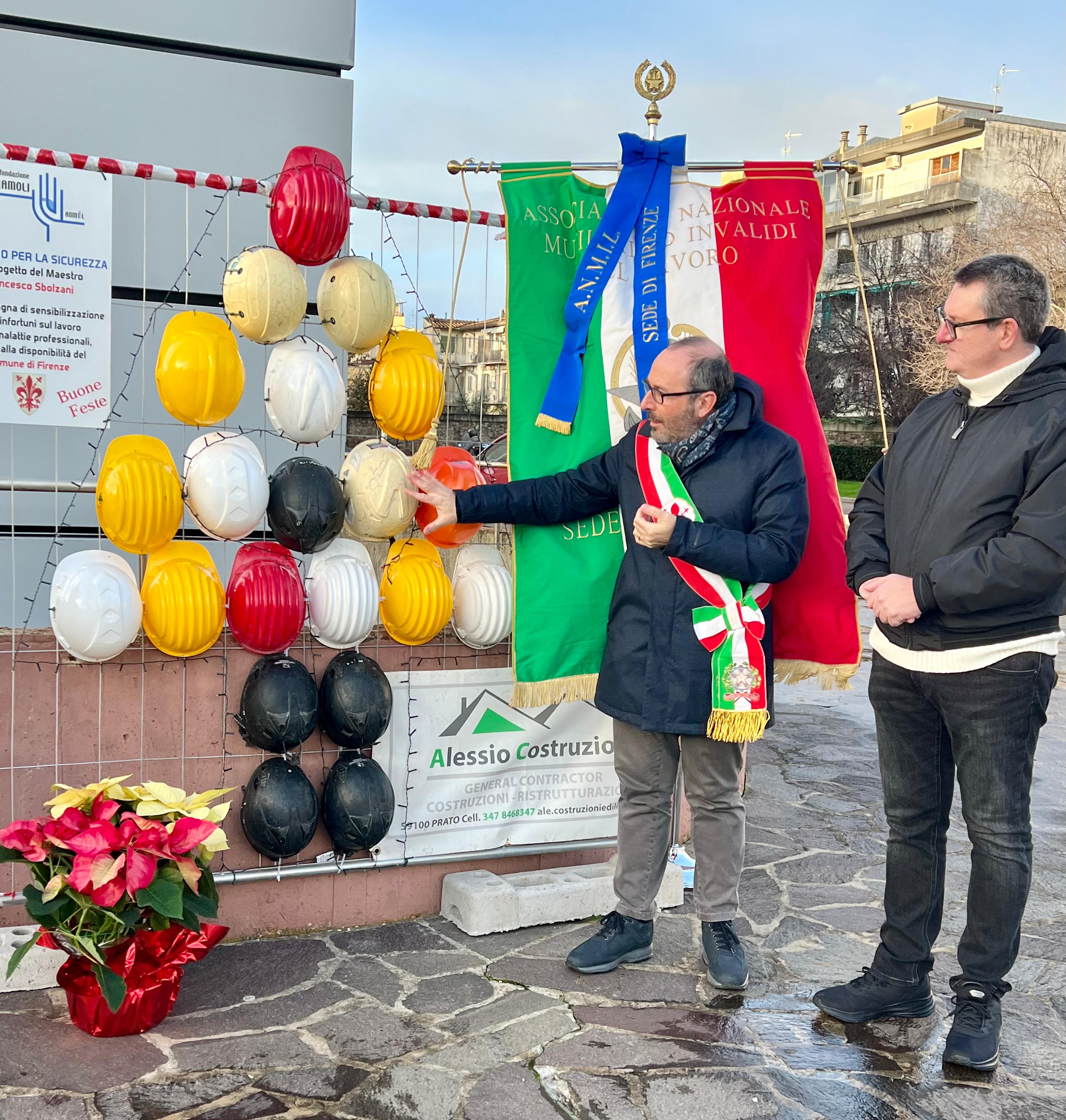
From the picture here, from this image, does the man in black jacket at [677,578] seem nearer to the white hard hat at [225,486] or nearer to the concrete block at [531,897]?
the concrete block at [531,897]

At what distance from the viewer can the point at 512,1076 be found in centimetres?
317

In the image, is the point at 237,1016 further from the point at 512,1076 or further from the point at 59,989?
the point at 512,1076

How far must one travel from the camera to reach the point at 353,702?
155 inches

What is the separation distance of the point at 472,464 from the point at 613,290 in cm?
81

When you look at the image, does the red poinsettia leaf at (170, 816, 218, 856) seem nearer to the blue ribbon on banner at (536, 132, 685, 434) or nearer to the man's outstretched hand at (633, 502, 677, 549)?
the man's outstretched hand at (633, 502, 677, 549)

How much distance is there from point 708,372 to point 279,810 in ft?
6.39

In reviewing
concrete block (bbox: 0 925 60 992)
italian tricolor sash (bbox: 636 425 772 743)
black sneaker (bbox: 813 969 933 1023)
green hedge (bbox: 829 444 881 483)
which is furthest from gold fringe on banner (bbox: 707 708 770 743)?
green hedge (bbox: 829 444 881 483)

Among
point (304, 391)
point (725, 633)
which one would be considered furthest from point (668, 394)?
point (304, 391)

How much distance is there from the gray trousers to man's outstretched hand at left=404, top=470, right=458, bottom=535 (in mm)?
872

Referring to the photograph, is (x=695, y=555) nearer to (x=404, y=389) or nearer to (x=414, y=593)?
(x=414, y=593)

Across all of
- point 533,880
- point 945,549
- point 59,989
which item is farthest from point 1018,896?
point 59,989

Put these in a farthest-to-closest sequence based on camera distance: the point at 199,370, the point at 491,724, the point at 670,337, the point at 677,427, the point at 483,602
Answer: the point at 491,724 → the point at 670,337 → the point at 483,602 → the point at 677,427 → the point at 199,370

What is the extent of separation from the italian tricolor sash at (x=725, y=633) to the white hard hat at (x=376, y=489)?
2.66 ft

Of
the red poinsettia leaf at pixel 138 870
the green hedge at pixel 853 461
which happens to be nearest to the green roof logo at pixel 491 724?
the red poinsettia leaf at pixel 138 870
